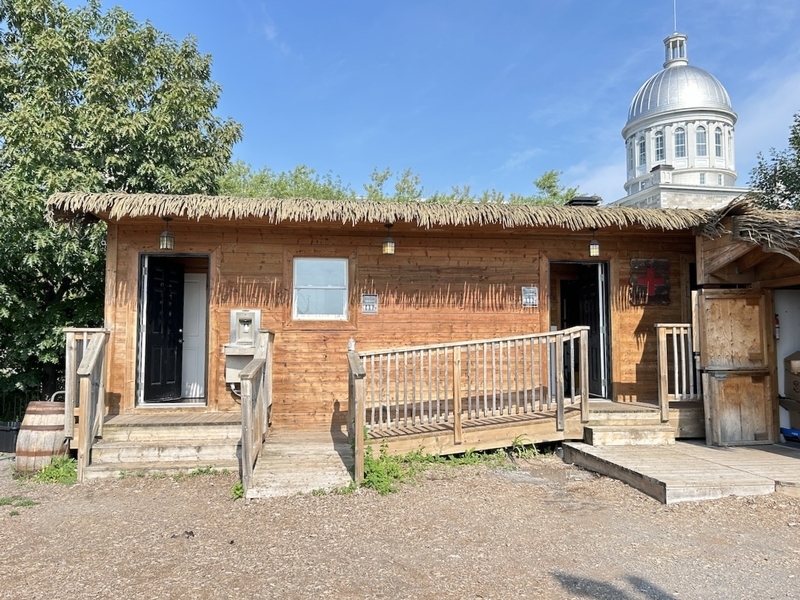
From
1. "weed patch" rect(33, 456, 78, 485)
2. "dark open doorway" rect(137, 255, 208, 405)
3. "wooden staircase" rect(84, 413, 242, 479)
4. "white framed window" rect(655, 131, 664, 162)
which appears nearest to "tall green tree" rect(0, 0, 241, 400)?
"dark open doorway" rect(137, 255, 208, 405)

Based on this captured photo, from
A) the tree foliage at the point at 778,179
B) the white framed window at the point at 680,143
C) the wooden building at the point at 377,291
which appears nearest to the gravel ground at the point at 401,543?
the wooden building at the point at 377,291

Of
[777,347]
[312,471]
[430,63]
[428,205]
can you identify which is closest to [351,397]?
[312,471]

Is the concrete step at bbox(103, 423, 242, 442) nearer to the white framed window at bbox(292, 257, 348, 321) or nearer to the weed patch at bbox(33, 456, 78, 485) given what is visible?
the weed patch at bbox(33, 456, 78, 485)

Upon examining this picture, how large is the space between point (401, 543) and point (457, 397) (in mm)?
2025

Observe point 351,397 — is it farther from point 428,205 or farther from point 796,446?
point 796,446

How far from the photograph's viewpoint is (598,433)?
18.8 ft

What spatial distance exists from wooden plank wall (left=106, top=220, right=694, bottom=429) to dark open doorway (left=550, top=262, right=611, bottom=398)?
0.53 feet

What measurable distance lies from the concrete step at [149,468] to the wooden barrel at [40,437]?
1.75 feet

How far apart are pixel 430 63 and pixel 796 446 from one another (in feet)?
69.0

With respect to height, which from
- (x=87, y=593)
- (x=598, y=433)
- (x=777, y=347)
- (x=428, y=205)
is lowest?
(x=87, y=593)

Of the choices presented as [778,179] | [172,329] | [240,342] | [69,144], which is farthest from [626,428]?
[778,179]

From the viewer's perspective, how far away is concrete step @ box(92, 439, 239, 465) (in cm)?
531

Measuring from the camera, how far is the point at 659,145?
118ft

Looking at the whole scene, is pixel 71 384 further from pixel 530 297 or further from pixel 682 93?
pixel 682 93
